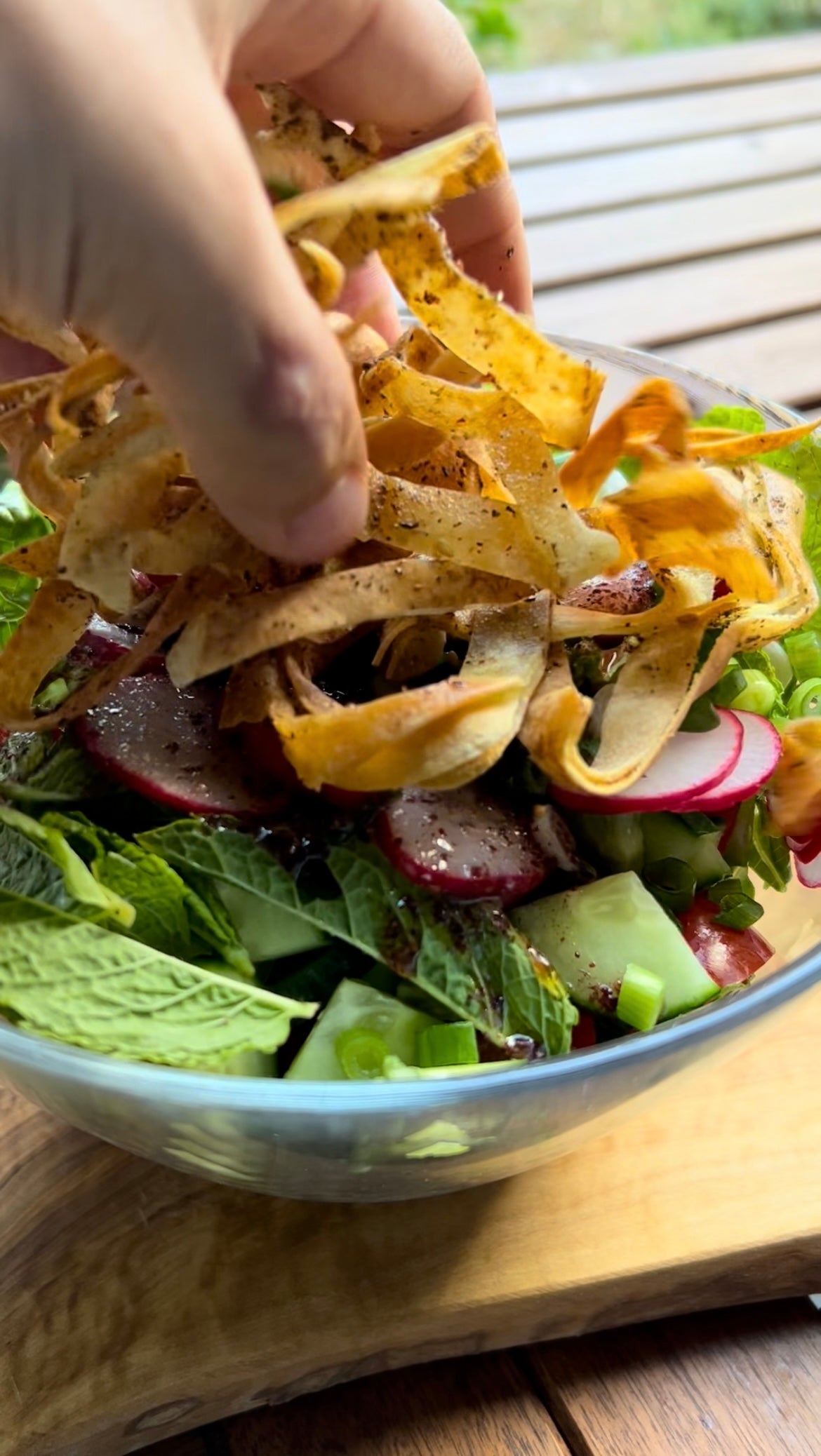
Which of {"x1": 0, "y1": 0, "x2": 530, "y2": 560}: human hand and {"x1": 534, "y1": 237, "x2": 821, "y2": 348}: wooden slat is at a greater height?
{"x1": 0, "y1": 0, "x2": 530, "y2": 560}: human hand

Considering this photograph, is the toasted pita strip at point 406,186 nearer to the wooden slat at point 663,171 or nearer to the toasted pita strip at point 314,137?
the toasted pita strip at point 314,137

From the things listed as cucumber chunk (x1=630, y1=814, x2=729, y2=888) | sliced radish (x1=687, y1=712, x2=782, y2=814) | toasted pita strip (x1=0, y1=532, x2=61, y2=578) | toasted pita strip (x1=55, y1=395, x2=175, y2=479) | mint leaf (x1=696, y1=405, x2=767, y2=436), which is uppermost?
toasted pita strip (x1=55, y1=395, x2=175, y2=479)

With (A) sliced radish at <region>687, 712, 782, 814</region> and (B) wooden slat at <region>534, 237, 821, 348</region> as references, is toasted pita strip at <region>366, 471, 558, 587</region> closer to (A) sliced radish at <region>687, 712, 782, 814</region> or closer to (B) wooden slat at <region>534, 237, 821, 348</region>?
(A) sliced radish at <region>687, 712, 782, 814</region>

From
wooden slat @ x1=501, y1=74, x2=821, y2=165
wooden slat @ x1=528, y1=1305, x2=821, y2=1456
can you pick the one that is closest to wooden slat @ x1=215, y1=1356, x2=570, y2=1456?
wooden slat @ x1=528, y1=1305, x2=821, y2=1456

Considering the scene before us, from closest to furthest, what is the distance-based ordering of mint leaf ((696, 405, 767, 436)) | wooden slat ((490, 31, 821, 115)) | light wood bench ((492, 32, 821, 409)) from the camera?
mint leaf ((696, 405, 767, 436)) → light wood bench ((492, 32, 821, 409)) → wooden slat ((490, 31, 821, 115))

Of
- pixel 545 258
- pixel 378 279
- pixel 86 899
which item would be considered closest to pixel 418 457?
pixel 86 899

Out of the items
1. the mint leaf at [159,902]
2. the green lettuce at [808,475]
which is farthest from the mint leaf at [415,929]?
the green lettuce at [808,475]

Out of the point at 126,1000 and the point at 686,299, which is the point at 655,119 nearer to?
the point at 686,299
